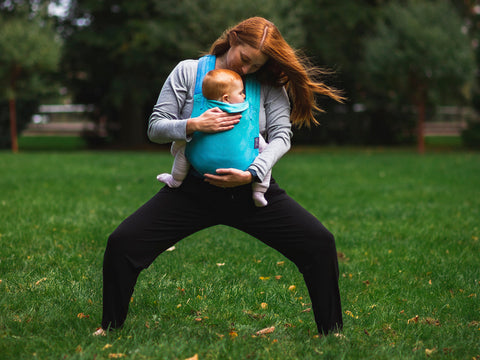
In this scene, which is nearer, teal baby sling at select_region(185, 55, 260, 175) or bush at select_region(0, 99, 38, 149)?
teal baby sling at select_region(185, 55, 260, 175)

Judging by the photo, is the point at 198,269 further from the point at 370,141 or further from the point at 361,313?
the point at 370,141

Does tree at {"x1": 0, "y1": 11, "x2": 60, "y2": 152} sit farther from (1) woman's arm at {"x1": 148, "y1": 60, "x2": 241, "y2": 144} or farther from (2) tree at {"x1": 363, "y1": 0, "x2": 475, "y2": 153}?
(1) woman's arm at {"x1": 148, "y1": 60, "x2": 241, "y2": 144}

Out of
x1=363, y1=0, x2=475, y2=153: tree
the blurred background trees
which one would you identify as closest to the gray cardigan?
the blurred background trees

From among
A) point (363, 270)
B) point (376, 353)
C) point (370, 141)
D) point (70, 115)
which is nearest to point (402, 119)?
point (370, 141)

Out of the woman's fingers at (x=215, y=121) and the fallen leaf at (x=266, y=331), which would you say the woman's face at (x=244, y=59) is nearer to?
the woman's fingers at (x=215, y=121)

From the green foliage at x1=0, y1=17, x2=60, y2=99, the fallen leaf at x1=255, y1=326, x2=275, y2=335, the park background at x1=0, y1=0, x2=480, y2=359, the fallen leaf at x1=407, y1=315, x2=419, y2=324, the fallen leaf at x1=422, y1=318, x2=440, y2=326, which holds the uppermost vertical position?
the green foliage at x1=0, y1=17, x2=60, y2=99

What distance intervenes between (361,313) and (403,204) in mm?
4762

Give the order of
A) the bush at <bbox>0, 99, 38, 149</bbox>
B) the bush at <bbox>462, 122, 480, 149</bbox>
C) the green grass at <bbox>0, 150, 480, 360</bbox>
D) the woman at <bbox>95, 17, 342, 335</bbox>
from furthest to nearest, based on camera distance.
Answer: the bush at <bbox>462, 122, 480, 149</bbox>
the bush at <bbox>0, 99, 38, 149</bbox>
the green grass at <bbox>0, 150, 480, 360</bbox>
the woman at <bbox>95, 17, 342, 335</bbox>

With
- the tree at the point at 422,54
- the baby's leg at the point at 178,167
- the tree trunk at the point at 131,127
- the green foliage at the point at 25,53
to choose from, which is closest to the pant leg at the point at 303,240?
the baby's leg at the point at 178,167

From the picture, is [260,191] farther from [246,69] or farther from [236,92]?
[246,69]

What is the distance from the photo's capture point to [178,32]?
1978 centimetres

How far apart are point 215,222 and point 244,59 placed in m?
0.97

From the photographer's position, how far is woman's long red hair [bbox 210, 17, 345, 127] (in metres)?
3.07

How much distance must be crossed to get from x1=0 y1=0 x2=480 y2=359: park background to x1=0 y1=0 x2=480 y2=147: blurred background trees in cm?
9
